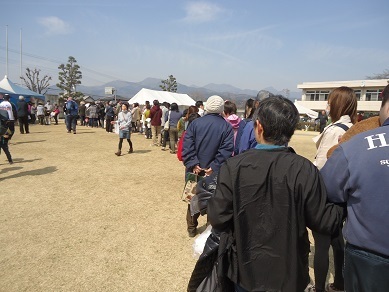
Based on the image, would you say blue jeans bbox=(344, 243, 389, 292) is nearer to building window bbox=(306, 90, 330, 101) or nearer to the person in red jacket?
the person in red jacket

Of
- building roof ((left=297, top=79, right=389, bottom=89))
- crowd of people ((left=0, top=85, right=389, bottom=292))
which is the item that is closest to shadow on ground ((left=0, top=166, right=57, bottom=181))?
crowd of people ((left=0, top=85, right=389, bottom=292))

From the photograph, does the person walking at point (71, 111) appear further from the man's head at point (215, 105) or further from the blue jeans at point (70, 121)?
the man's head at point (215, 105)

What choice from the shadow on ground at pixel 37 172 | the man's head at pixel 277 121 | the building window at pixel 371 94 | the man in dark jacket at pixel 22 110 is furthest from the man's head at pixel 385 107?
the building window at pixel 371 94

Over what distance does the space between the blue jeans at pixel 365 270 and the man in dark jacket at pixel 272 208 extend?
18 cm

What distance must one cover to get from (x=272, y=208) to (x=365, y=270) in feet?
1.96

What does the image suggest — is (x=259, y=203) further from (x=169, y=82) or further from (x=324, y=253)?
(x=169, y=82)

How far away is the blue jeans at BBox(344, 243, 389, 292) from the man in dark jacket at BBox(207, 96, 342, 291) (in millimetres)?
179

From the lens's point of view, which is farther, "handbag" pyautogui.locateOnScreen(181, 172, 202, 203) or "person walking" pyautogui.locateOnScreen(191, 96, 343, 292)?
"handbag" pyautogui.locateOnScreen(181, 172, 202, 203)

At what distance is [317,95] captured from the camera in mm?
45188

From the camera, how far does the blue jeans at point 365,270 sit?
1.32m

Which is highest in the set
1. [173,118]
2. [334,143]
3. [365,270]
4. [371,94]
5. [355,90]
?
[355,90]

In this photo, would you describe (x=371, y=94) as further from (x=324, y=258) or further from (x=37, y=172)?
(x=324, y=258)

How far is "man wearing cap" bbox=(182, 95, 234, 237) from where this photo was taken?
11.0 ft

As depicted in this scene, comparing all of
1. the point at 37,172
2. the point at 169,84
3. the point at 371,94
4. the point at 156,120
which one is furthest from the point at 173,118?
the point at 169,84
